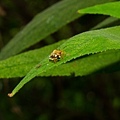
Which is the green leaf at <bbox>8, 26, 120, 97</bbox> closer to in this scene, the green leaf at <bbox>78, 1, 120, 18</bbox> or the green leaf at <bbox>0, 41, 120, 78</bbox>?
the green leaf at <bbox>78, 1, 120, 18</bbox>

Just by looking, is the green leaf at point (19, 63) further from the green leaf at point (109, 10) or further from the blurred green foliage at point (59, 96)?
the blurred green foliage at point (59, 96)

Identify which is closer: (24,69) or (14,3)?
(24,69)

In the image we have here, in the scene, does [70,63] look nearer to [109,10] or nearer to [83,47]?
[109,10]

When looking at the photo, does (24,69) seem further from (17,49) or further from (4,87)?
(4,87)

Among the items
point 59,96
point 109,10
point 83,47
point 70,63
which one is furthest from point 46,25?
point 59,96

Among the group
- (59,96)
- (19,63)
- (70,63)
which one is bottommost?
(59,96)

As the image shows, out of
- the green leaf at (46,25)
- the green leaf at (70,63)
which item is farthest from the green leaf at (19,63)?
the green leaf at (46,25)

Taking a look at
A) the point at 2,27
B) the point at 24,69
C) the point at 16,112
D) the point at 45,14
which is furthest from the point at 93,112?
the point at 24,69
